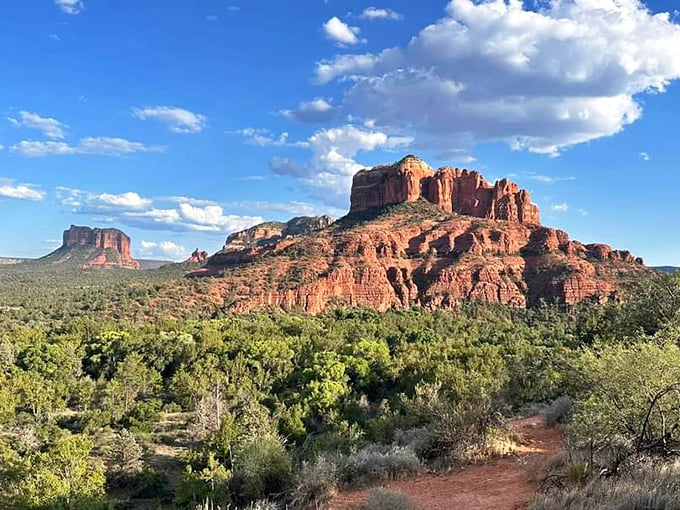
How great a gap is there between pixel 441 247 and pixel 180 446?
8508 centimetres

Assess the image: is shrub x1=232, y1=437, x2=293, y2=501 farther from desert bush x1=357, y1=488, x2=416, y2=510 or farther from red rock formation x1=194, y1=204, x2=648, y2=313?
red rock formation x1=194, y1=204, x2=648, y2=313

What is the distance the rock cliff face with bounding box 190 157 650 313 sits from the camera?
90.7 m

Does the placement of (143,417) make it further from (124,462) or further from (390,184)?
(390,184)

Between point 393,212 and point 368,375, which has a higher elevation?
point 393,212

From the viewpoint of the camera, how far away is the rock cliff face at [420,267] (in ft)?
298

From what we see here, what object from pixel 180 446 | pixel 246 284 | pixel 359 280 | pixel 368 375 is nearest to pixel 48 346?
pixel 180 446

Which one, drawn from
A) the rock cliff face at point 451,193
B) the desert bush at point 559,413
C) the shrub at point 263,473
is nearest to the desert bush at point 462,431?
the shrub at point 263,473

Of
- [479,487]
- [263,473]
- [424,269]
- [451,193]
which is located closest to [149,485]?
[263,473]

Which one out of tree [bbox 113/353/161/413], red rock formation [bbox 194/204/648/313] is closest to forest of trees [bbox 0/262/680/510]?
tree [bbox 113/353/161/413]

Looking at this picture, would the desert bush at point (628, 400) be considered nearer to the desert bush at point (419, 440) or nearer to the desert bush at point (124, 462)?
the desert bush at point (419, 440)

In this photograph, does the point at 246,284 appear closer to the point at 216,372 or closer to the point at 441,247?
the point at 441,247

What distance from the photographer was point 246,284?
90.7 meters

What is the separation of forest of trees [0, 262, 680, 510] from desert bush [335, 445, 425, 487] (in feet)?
0.10

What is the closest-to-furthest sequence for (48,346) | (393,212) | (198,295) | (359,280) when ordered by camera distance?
(48,346)
(198,295)
(359,280)
(393,212)
